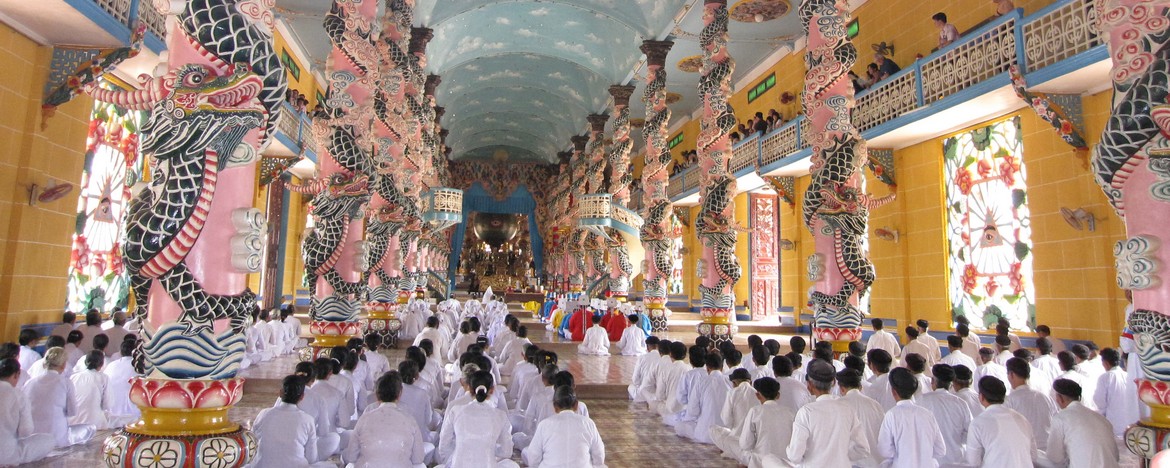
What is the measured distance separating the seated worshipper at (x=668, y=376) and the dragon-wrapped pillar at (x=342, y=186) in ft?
11.0

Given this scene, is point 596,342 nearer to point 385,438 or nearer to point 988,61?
point 988,61

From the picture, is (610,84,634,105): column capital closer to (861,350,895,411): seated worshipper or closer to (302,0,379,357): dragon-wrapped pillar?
(302,0,379,357): dragon-wrapped pillar

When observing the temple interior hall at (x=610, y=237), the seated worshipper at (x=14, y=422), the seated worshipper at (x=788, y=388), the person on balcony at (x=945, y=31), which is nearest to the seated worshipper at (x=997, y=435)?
the temple interior hall at (x=610, y=237)

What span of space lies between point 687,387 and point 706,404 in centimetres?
37

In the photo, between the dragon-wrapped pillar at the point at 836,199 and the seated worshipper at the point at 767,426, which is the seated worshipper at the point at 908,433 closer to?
the seated worshipper at the point at 767,426

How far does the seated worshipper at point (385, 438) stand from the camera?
13.2 feet

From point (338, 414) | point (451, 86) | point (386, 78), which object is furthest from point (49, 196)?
point (451, 86)

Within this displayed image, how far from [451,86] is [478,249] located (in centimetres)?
1428

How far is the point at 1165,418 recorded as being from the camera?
3.24 metres

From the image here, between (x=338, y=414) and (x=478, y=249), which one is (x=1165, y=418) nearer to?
(x=338, y=414)

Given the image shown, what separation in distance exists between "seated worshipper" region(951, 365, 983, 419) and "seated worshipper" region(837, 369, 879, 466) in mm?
751

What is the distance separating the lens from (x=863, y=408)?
466 centimetres

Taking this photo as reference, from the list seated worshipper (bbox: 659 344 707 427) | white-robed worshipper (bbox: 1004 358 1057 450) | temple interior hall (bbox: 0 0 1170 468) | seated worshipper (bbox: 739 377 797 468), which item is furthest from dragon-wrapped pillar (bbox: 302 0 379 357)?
white-robed worshipper (bbox: 1004 358 1057 450)

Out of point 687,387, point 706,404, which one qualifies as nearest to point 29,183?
point 687,387
